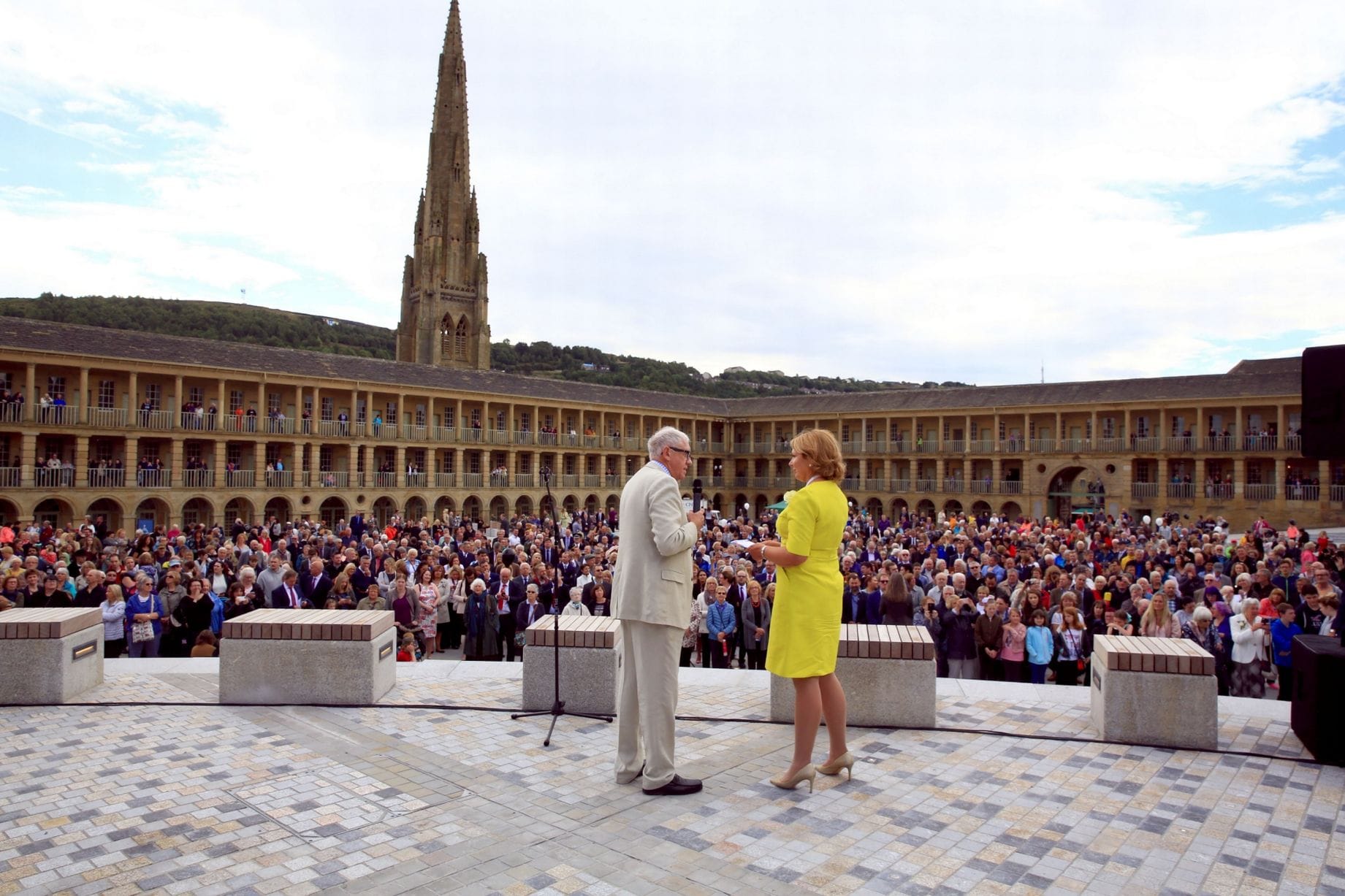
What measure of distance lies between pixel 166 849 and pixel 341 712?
7.73 ft

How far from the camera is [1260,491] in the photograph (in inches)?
1575

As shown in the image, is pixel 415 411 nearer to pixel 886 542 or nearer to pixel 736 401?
pixel 736 401

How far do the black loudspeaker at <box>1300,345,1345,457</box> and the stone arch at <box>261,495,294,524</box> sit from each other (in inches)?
1523

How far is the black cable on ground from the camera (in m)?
5.50

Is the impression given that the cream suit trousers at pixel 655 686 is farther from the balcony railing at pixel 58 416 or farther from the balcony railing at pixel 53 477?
the balcony railing at pixel 58 416

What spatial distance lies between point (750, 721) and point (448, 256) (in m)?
66.5

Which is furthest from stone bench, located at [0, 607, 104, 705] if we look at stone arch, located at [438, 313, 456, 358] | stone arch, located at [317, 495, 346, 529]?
stone arch, located at [438, 313, 456, 358]

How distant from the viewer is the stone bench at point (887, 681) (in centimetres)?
605

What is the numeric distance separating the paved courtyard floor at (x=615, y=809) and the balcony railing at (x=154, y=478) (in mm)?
30733

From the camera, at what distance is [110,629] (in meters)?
9.11

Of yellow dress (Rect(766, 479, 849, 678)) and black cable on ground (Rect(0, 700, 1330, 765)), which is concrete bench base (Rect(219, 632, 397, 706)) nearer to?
black cable on ground (Rect(0, 700, 1330, 765))

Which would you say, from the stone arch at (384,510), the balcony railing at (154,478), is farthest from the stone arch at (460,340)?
the balcony railing at (154,478)

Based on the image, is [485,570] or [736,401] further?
[736,401]

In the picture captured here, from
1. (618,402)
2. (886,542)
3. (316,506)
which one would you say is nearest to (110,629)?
(886,542)
